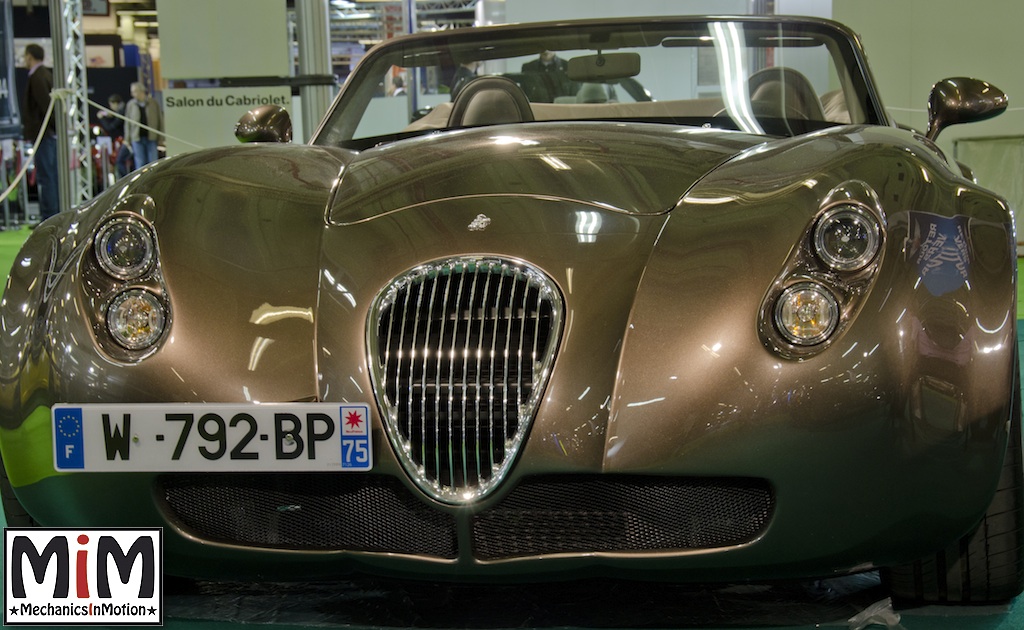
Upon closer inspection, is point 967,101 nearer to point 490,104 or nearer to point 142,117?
point 490,104

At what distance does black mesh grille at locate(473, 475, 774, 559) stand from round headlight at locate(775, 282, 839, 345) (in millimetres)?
226

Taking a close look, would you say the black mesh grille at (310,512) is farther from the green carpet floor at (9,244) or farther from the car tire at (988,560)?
the green carpet floor at (9,244)

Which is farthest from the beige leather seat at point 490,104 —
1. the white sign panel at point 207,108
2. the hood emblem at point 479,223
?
the white sign panel at point 207,108

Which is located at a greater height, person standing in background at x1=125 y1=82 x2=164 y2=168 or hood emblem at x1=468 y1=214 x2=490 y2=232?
hood emblem at x1=468 y1=214 x2=490 y2=232

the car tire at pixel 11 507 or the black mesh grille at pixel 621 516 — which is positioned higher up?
the black mesh grille at pixel 621 516

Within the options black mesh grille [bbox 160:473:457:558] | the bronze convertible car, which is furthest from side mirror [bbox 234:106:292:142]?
black mesh grille [bbox 160:473:457:558]

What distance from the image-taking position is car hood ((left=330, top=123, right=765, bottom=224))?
196 centimetres

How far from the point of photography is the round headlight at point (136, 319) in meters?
1.83

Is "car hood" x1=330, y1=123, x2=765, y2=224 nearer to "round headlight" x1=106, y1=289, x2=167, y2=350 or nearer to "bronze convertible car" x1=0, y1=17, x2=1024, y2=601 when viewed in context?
"bronze convertible car" x1=0, y1=17, x2=1024, y2=601

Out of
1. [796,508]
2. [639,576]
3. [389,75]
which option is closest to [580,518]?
[639,576]

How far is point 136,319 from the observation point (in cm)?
186

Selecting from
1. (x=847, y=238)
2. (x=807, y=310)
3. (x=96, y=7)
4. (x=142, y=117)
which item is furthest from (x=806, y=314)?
(x=96, y=7)

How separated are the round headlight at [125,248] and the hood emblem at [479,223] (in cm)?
53

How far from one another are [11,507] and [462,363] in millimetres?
971
